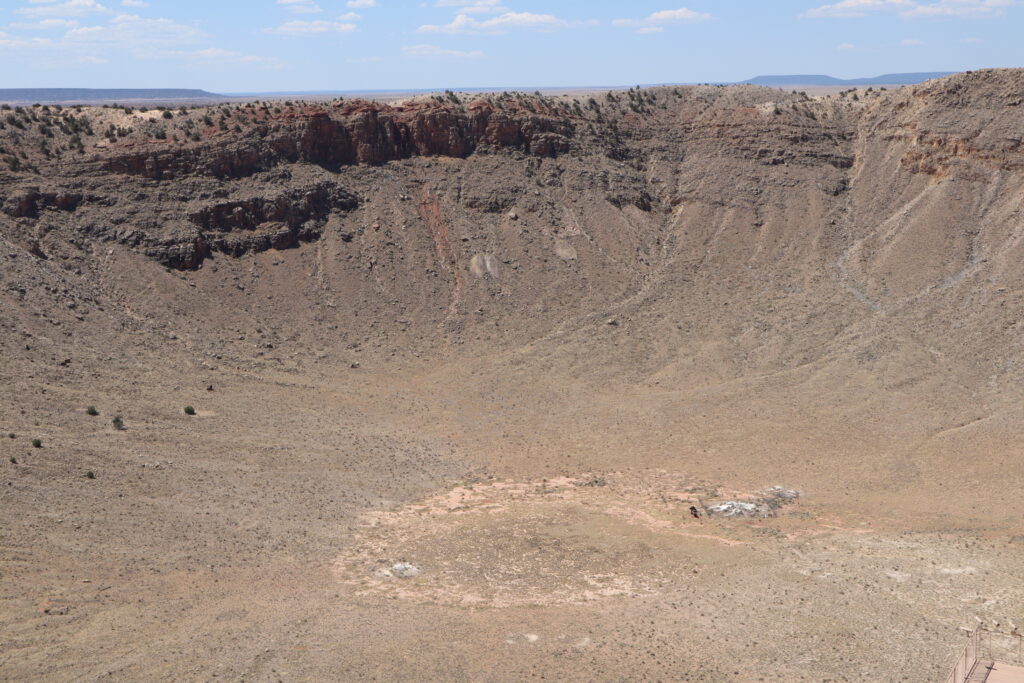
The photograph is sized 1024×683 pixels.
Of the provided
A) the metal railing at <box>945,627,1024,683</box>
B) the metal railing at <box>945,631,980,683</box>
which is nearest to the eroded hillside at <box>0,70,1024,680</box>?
the metal railing at <box>945,631,980,683</box>

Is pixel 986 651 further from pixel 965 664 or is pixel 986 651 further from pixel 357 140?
pixel 357 140

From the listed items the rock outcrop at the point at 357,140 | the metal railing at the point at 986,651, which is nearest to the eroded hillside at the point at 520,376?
the rock outcrop at the point at 357,140

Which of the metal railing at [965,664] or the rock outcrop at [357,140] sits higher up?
the rock outcrop at [357,140]

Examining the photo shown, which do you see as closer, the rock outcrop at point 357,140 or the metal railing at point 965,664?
the metal railing at point 965,664

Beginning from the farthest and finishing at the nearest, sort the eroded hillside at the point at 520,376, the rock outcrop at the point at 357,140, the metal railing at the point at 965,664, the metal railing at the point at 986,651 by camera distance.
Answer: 1. the rock outcrop at the point at 357,140
2. the eroded hillside at the point at 520,376
3. the metal railing at the point at 986,651
4. the metal railing at the point at 965,664

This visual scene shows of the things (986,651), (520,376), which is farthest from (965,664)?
(520,376)

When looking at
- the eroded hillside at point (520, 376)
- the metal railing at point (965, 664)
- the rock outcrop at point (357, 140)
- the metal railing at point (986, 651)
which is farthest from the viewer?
the rock outcrop at point (357, 140)

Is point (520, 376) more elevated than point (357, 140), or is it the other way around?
point (357, 140)

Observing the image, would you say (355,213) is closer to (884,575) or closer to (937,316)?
(937,316)

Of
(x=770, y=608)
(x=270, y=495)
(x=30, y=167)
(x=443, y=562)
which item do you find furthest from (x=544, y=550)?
(x=30, y=167)

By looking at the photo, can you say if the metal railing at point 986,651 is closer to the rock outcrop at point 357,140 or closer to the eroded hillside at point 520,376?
the eroded hillside at point 520,376

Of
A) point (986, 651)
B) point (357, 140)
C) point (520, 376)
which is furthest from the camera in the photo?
point (357, 140)
